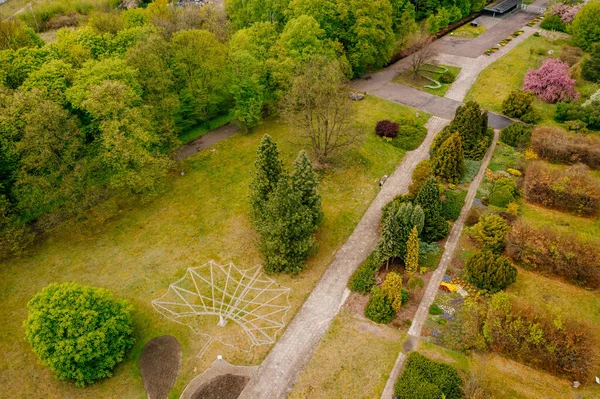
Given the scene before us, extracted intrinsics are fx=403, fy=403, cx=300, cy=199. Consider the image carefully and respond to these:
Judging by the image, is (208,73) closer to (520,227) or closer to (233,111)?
(233,111)

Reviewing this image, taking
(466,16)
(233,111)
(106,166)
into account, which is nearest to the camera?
(106,166)

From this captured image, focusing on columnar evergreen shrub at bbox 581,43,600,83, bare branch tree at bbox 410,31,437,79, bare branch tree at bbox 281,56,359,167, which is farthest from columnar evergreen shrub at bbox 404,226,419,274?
columnar evergreen shrub at bbox 581,43,600,83

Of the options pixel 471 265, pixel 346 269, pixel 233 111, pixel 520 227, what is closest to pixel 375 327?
pixel 346 269

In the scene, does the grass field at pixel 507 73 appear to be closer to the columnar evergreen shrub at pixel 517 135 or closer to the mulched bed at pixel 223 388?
the columnar evergreen shrub at pixel 517 135

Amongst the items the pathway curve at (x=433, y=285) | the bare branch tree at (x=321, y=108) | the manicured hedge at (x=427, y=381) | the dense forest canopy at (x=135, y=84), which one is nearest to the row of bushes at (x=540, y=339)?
the manicured hedge at (x=427, y=381)

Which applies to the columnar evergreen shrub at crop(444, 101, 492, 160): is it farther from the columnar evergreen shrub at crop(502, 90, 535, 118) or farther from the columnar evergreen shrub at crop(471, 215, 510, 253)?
the columnar evergreen shrub at crop(471, 215, 510, 253)
